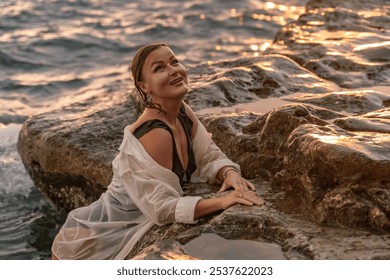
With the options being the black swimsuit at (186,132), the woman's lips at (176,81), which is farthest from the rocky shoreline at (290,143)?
the woman's lips at (176,81)

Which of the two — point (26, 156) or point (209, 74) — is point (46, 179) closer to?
point (26, 156)

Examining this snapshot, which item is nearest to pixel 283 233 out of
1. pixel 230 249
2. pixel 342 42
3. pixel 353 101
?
pixel 230 249

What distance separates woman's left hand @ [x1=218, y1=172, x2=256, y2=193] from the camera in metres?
4.85

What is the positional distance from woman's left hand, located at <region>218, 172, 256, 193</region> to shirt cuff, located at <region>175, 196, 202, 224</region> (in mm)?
410

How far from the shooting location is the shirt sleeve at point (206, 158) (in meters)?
5.13

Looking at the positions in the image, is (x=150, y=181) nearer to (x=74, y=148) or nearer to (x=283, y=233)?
(x=283, y=233)

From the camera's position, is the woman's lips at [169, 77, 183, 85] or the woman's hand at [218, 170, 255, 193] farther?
the woman's hand at [218, 170, 255, 193]

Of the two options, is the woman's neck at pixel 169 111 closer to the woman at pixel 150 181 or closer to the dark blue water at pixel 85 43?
the woman at pixel 150 181

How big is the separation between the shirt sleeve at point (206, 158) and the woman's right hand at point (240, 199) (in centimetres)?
52

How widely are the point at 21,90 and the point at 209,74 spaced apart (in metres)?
4.89

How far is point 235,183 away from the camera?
15.9 feet

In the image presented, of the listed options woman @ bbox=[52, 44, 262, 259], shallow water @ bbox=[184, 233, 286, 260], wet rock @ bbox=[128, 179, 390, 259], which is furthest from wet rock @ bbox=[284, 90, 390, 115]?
shallow water @ bbox=[184, 233, 286, 260]

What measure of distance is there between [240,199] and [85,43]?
32.8ft

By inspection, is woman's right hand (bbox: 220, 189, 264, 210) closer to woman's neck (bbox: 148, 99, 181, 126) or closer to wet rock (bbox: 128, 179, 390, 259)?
wet rock (bbox: 128, 179, 390, 259)
